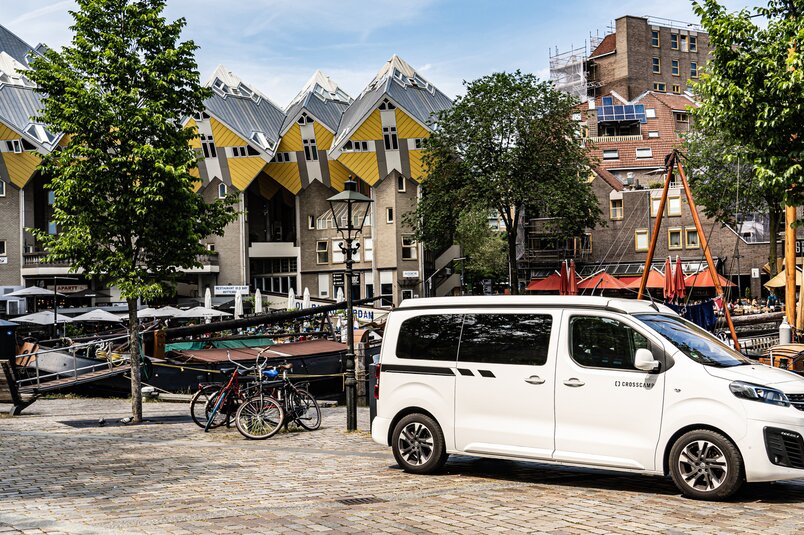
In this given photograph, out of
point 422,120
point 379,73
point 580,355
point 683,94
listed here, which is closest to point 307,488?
point 580,355

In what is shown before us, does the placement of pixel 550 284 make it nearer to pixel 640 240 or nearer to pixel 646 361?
Result: pixel 640 240

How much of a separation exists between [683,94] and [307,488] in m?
94.1

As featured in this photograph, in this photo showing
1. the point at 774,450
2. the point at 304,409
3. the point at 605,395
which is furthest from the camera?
the point at 304,409

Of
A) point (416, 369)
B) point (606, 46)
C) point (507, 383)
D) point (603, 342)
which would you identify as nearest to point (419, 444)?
point (416, 369)

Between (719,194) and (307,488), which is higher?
(719,194)

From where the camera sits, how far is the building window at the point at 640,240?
6519cm

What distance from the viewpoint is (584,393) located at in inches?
376

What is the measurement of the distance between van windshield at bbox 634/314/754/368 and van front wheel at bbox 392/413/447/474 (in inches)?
111

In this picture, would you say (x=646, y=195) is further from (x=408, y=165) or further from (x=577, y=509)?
(x=577, y=509)

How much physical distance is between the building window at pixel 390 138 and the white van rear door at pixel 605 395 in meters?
56.9

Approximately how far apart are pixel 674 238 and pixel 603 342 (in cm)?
5678

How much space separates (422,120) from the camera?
6556cm

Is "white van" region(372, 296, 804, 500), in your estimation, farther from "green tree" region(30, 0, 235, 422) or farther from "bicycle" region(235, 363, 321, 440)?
"green tree" region(30, 0, 235, 422)

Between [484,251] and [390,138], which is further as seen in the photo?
[484,251]
